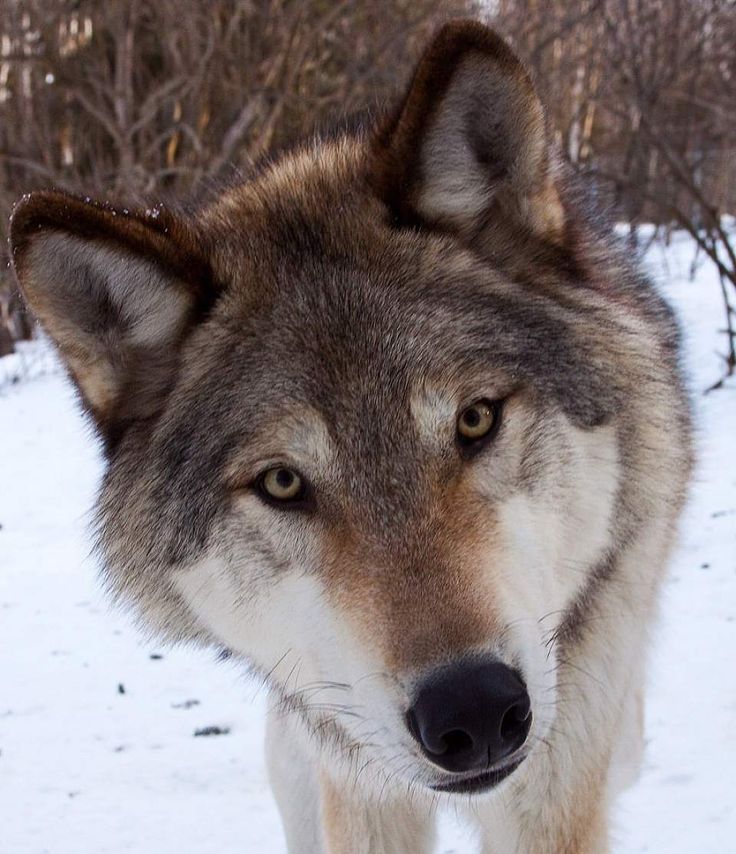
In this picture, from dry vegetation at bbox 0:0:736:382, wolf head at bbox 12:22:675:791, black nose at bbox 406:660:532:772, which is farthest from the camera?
dry vegetation at bbox 0:0:736:382

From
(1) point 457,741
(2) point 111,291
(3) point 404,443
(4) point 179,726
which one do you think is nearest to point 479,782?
(1) point 457,741

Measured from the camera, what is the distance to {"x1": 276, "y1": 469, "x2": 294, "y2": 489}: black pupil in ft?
6.72

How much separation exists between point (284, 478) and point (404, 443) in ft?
0.86

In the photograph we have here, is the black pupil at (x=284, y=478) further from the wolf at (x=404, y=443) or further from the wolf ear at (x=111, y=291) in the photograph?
the wolf ear at (x=111, y=291)

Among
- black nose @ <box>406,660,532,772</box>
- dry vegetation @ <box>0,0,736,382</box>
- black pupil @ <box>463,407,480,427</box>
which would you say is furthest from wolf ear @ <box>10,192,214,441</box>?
dry vegetation @ <box>0,0,736,382</box>

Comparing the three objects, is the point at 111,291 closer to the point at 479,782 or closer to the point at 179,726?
the point at 479,782

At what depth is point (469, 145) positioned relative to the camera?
2254 mm

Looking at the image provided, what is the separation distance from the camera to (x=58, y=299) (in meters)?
2.20

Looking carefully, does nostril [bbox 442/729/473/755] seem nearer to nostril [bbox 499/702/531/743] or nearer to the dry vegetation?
nostril [bbox 499/702/531/743]

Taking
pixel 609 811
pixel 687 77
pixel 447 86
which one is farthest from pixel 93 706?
pixel 687 77

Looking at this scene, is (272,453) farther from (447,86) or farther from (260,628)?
(447,86)

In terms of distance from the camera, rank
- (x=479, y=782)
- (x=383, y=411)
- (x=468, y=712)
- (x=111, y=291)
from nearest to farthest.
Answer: (x=468, y=712), (x=479, y=782), (x=383, y=411), (x=111, y=291)

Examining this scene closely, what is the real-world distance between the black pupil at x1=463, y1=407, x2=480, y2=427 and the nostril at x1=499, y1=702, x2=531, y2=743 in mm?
554

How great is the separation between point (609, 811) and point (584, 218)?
1.55 m
